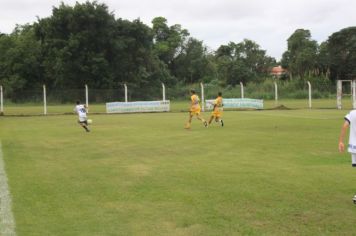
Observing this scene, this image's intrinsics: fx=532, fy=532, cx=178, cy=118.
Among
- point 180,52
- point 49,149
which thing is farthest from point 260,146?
point 180,52

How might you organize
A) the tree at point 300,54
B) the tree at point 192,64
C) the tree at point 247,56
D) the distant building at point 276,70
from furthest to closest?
the distant building at point 276,70, the tree at point 247,56, the tree at point 192,64, the tree at point 300,54

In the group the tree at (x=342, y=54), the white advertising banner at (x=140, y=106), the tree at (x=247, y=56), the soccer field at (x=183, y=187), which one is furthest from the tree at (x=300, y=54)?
the soccer field at (x=183, y=187)

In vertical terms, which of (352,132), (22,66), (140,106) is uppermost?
(22,66)

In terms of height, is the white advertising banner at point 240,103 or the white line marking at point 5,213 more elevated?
the white advertising banner at point 240,103

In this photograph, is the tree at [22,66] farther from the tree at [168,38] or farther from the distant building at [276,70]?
the distant building at [276,70]

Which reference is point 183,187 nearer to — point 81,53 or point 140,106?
point 140,106

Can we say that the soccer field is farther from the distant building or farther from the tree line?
the distant building

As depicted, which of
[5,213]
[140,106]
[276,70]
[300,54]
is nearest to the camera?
[5,213]

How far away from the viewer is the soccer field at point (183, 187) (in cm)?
659

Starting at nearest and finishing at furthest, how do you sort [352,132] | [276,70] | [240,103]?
[352,132] → [240,103] → [276,70]

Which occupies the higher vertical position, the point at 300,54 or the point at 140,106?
the point at 300,54

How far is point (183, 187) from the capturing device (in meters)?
8.92

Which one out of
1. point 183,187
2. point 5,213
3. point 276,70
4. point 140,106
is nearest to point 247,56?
point 276,70

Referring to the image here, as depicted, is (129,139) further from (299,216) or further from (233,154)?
(299,216)
